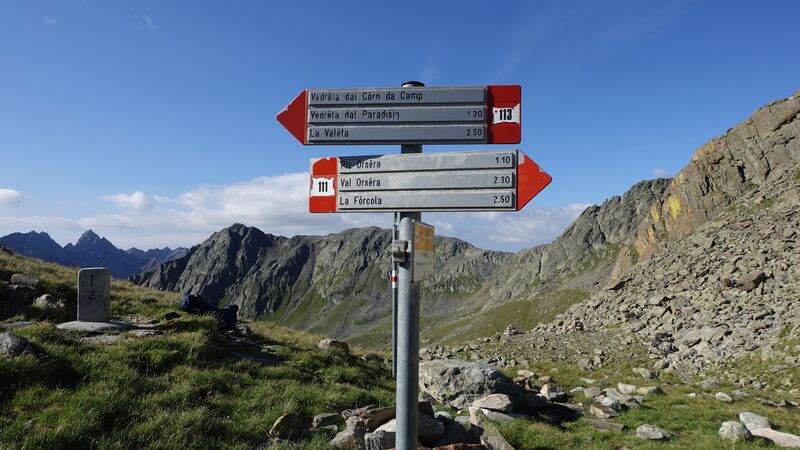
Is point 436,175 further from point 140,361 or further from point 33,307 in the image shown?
point 33,307

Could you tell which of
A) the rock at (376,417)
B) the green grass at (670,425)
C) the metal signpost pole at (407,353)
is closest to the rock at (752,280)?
the green grass at (670,425)

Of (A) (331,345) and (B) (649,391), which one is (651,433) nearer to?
(B) (649,391)

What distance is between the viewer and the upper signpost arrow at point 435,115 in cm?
396

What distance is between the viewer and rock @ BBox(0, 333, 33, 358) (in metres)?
7.27

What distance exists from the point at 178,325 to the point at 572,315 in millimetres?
33427

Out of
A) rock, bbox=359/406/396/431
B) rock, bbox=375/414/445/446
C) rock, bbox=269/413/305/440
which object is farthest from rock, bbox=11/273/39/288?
rock, bbox=375/414/445/446

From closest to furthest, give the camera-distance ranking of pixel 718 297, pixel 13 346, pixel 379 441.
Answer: pixel 379 441 → pixel 13 346 → pixel 718 297

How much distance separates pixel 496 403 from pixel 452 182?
798 centimetres

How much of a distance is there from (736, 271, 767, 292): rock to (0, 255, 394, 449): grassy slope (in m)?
22.6

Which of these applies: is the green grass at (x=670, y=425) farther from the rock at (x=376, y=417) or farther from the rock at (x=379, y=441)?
the rock at (x=379, y=441)

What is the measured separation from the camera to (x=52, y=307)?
1316 centimetres

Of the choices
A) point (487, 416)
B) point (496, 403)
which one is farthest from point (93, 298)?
point (496, 403)

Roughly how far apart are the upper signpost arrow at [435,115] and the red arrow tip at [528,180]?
0.89 ft

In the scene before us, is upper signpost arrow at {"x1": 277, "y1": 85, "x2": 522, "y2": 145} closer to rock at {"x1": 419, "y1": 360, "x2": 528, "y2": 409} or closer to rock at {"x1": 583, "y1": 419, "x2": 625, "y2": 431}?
rock at {"x1": 419, "y1": 360, "x2": 528, "y2": 409}
